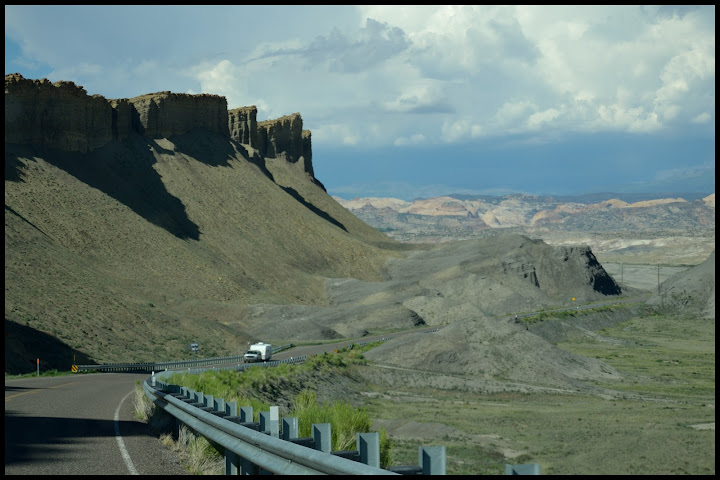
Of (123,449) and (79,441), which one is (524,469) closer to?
(123,449)

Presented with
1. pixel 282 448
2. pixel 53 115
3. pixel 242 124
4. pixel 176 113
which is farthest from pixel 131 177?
pixel 282 448

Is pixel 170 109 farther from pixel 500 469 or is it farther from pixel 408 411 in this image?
pixel 500 469

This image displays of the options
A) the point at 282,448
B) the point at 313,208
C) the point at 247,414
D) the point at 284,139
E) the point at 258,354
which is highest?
the point at 284,139

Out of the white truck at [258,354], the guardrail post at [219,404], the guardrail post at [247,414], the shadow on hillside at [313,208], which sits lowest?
the white truck at [258,354]

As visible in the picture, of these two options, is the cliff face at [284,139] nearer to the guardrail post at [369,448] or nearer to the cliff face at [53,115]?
the cliff face at [53,115]

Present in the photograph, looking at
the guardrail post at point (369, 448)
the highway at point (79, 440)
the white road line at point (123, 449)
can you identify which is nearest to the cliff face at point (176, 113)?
the highway at point (79, 440)

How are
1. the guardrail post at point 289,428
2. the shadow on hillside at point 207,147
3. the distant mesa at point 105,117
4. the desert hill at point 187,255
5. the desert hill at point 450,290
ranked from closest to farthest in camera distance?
the guardrail post at point 289,428 → the desert hill at point 187,255 → the desert hill at point 450,290 → the distant mesa at point 105,117 → the shadow on hillside at point 207,147
